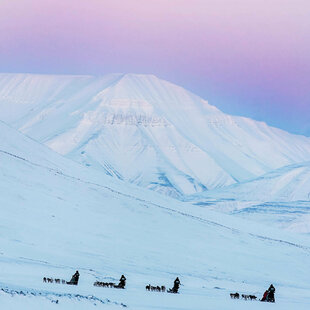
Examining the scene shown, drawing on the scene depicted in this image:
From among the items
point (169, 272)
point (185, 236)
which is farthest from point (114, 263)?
point (185, 236)

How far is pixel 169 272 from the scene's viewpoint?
45.0 m

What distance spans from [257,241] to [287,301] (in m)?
43.5

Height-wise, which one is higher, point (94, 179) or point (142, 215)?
point (94, 179)

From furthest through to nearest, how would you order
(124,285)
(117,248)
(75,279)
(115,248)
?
(117,248) → (115,248) → (124,285) → (75,279)

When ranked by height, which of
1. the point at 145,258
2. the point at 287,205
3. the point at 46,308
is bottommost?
the point at 46,308

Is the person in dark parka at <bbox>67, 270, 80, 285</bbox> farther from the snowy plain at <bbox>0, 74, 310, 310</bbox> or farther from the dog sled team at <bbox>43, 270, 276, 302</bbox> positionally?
the snowy plain at <bbox>0, 74, 310, 310</bbox>

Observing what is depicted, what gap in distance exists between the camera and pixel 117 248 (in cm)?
5356

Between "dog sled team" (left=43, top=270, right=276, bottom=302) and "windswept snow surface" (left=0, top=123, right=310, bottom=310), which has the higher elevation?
"windswept snow surface" (left=0, top=123, right=310, bottom=310)

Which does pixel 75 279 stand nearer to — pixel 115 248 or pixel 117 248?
pixel 115 248

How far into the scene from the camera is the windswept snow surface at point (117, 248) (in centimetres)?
2573

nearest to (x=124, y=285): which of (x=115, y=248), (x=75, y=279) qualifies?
(x=75, y=279)

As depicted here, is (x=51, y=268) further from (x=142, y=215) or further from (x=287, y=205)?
(x=287, y=205)

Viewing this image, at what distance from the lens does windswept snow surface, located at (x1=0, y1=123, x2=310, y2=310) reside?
2573cm

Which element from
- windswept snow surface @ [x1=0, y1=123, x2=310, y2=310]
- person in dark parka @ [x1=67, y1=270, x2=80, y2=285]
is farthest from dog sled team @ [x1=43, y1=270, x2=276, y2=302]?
windswept snow surface @ [x1=0, y1=123, x2=310, y2=310]
